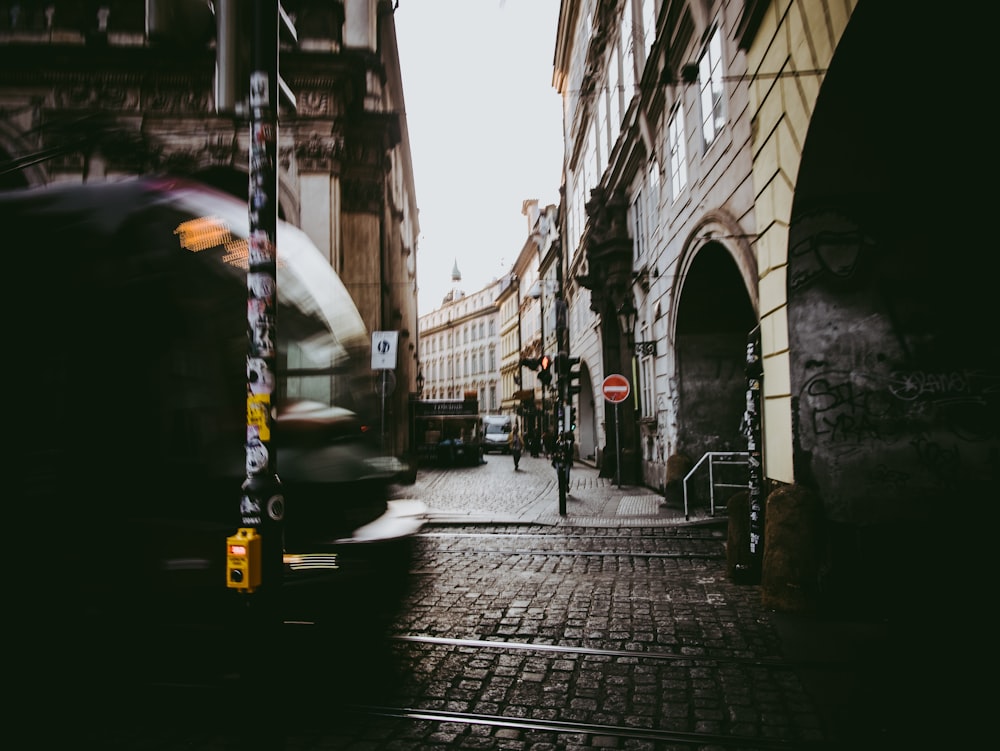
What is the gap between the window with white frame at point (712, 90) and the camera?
10.3 meters

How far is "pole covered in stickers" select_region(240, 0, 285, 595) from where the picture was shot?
3.03 metres

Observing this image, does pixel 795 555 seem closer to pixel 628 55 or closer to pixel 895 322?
pixel 895 322

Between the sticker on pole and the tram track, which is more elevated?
the sticker on pole

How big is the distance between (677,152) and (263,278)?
39.0 feet

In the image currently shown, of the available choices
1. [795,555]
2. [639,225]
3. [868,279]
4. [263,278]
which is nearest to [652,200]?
[639,225]

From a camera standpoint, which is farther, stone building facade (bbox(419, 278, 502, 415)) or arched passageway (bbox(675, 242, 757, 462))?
stone building facade (bbox(419, 278, 502, 415))

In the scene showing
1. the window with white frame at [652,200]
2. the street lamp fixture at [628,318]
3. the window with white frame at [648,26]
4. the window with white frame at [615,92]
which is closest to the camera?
the window with white frame at [648,26]

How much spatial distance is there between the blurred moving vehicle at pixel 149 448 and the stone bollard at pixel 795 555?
10.5 feet

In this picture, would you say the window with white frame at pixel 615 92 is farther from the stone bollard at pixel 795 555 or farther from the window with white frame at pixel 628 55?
the stone bollard at pixel 795 555

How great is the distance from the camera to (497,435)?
44.1m

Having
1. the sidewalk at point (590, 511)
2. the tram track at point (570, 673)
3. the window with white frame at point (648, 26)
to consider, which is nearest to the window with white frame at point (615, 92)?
the window with white frame at point (648, 26)

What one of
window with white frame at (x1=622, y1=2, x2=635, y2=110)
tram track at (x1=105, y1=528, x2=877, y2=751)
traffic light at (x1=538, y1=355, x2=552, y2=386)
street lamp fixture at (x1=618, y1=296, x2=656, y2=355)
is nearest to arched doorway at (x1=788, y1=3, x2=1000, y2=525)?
tram track at (x1=105, y1=528, x2=877, y2=751)

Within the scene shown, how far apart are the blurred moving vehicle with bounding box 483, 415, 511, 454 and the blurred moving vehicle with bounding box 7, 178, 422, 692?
3847cm

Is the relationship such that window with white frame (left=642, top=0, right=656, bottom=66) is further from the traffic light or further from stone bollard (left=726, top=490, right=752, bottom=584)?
stone bollard (left=726, top=490, right=752, bottom=584)
